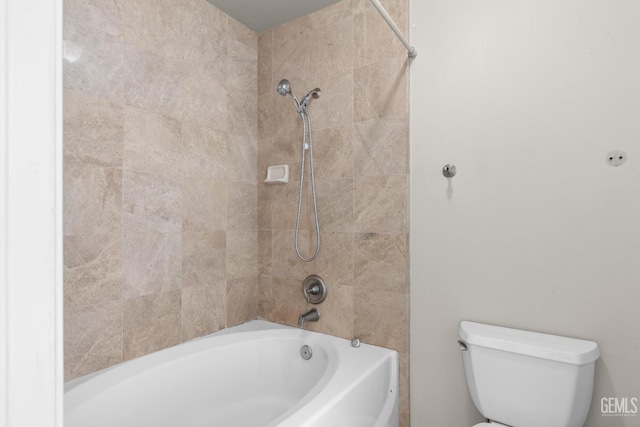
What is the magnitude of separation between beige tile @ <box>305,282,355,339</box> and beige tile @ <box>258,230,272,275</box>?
1.38 ft

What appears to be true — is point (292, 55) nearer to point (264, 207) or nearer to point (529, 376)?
point (264, 207)

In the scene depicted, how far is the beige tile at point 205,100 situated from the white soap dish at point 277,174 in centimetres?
35

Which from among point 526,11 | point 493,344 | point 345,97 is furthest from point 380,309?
point 526,11

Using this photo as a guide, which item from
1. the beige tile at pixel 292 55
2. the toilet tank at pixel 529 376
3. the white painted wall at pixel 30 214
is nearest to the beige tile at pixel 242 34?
the beige tile at pixel 292 55

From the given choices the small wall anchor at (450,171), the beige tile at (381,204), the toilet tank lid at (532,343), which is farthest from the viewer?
the beige tile at (381,204)

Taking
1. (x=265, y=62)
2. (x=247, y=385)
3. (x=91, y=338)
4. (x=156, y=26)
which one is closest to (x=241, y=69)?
(x=265, y=62)

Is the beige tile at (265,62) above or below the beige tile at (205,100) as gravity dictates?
above

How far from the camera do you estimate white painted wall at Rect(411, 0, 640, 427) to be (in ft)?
3.85

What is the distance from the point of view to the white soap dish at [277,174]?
6.28 feet

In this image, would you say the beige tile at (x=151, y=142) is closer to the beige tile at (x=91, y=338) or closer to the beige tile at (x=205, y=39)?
the beige tile at (x=205, y=39)

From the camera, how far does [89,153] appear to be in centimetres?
133

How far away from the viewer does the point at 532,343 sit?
1181 mm

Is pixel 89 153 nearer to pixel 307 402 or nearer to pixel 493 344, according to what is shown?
pixel 307 402

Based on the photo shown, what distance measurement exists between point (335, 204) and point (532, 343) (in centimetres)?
102
